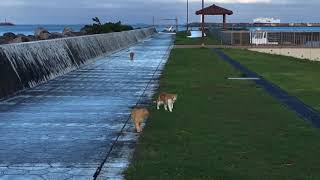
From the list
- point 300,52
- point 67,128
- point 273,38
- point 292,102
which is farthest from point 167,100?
point 273,38

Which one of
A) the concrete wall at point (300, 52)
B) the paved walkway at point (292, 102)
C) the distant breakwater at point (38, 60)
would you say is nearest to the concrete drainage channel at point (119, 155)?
the paved walkway at point (292, 102)

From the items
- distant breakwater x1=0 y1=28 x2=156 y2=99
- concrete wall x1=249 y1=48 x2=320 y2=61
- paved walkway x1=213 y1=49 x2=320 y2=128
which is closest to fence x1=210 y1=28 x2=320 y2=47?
concrete wall x1=249 y1=48 x2=320 y2=61

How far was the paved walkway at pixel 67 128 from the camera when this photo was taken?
7.53 meters

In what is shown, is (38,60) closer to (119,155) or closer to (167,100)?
(167,100)

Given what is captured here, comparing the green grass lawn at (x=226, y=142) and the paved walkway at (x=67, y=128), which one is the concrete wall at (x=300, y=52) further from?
the green grass lawn at (x=226, y=142)

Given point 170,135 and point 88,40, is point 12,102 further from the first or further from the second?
point 88,40

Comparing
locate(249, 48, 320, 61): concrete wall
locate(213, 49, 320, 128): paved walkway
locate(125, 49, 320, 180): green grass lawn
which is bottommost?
locate(249, 48, 320, 61): concrete wall

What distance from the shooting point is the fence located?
49.3 metres

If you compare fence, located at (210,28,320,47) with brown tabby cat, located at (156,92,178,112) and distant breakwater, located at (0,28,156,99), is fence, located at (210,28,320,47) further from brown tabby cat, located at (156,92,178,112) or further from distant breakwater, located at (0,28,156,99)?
brown tabby cat, located at (156,92,178,112)

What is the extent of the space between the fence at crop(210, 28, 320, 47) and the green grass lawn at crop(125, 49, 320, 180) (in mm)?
35662

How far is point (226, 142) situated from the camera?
353 inches

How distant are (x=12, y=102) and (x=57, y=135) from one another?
14.0 feet

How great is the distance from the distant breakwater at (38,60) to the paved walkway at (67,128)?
414mm

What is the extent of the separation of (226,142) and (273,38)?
45086 millimetres
